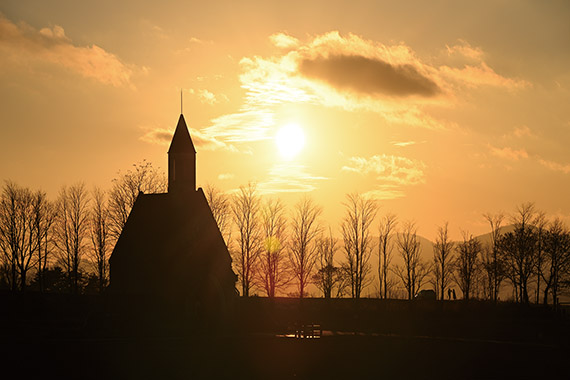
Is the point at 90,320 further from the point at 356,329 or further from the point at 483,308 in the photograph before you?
the point at 483,308

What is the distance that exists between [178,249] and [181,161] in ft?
25.8

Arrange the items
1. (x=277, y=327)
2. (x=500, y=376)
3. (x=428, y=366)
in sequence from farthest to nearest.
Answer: (x=277, y=327), (x=428, y=366), (x=500, y=376)

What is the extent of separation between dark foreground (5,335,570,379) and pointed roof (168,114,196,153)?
62.5 feet

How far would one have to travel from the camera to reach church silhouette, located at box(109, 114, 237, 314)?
5491 centimetres

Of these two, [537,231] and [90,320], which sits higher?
[537,231]

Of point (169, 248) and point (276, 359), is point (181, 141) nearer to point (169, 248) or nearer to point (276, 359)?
point (169, 248)

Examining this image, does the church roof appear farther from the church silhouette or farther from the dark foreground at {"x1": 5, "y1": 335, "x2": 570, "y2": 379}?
the dark foreground at {"x1": 5, "y1": 335, "x2": 570, "y2": 379}

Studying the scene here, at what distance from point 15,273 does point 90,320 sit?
3122 cm

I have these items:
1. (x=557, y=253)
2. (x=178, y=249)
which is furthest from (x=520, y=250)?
(x=178, y=249)

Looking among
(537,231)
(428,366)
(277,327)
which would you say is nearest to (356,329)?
(277,327)

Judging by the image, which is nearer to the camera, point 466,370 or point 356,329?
point 466,370

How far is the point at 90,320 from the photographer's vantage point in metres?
46.7

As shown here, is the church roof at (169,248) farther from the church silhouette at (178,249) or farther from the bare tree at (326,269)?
the bare tree at (326,269)

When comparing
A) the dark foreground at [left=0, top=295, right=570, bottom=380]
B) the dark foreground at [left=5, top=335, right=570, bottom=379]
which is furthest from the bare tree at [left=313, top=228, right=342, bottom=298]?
the dark foreground at [left=5, top=335, right=570, bottom=379]
